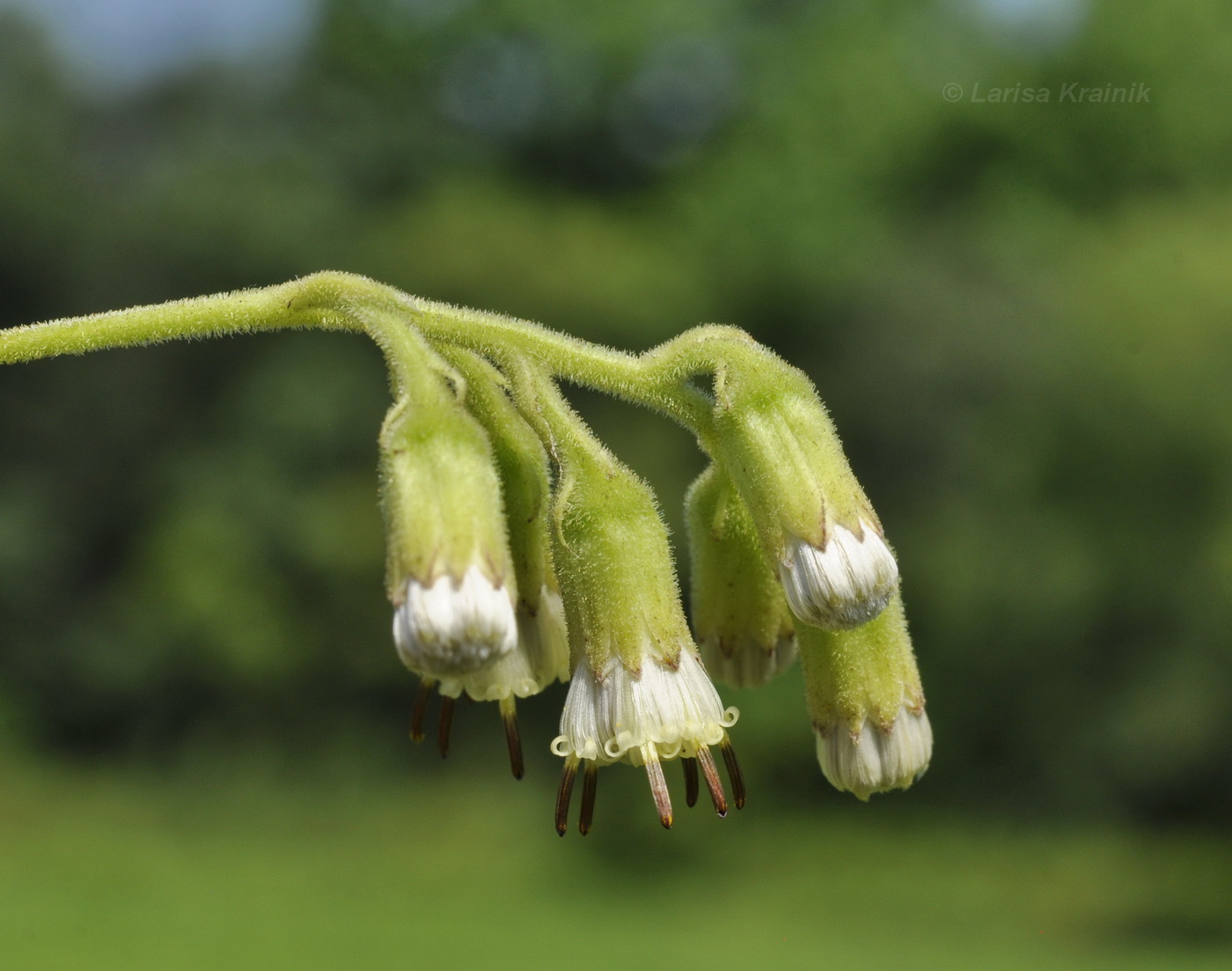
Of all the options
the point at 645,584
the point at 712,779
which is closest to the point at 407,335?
the point at 645,584

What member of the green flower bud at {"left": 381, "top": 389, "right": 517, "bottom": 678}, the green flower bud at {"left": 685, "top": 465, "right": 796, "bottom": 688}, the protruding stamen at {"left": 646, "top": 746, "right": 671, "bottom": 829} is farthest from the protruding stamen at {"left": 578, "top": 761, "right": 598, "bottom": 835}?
the green flower bud at {"left": 381, "top": 389, "right": 517, "bottom": 678}

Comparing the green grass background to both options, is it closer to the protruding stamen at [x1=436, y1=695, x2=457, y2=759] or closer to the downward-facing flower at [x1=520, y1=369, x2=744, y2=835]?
the protruding stamen at [x1=436, y1=695, x2=457, y2=759]

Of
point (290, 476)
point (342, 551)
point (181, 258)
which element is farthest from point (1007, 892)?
point (181, 258)

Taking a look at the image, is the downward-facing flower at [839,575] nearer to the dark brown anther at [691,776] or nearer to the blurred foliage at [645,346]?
the dark brown anther at [691,776]

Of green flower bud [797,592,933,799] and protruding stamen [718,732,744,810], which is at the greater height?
green flower bud [797,592,933,799]

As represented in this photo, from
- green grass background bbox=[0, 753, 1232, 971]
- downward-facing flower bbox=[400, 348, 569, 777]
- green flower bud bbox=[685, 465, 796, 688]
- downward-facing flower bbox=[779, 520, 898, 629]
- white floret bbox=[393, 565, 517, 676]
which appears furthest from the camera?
green grass background bbox=[0, 753, 1232, 971]

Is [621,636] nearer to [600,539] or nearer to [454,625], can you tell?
[600,539]

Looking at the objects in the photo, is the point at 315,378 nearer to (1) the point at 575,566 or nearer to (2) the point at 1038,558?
(2) the point at 1038,558
